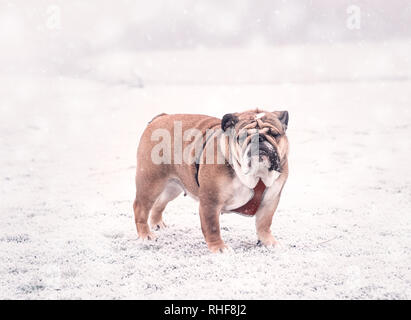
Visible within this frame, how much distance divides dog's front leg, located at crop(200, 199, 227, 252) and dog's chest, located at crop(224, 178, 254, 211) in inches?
5.3

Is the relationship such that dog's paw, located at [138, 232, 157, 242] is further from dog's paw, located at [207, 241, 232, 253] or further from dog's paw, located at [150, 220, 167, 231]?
dog's paw, located at [207, 241, 232, 253]

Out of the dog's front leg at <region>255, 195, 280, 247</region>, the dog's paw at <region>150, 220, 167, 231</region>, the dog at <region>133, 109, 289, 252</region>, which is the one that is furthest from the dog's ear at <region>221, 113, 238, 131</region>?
the dog's paw at <region>150, 220, 167, 231</region>

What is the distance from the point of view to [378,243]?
5129 millimetres

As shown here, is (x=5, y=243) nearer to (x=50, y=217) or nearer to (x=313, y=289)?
(x=50, y=217)

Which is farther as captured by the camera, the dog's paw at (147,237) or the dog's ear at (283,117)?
the dog's paw at (147,237)

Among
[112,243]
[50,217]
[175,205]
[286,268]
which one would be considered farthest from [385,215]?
[50,217]

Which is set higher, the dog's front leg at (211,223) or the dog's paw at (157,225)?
the dog's front leg at (211,223)

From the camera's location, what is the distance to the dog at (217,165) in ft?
14.1

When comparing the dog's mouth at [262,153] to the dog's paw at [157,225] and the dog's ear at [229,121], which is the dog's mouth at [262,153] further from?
the dog's paw at [157,225]

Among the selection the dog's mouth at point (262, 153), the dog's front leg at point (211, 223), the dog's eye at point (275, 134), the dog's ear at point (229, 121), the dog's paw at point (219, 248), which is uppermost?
the dog's ear at point (229, 121)

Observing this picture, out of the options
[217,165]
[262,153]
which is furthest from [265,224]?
[262,153]

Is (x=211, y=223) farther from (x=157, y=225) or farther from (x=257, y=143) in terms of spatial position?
(x=157, y=225)

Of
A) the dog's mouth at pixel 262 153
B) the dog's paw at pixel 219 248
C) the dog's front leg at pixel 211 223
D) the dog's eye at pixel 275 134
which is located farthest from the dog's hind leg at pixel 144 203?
the dog's eye at pixel 275 134

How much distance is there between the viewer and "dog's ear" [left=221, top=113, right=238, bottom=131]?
174 inches
